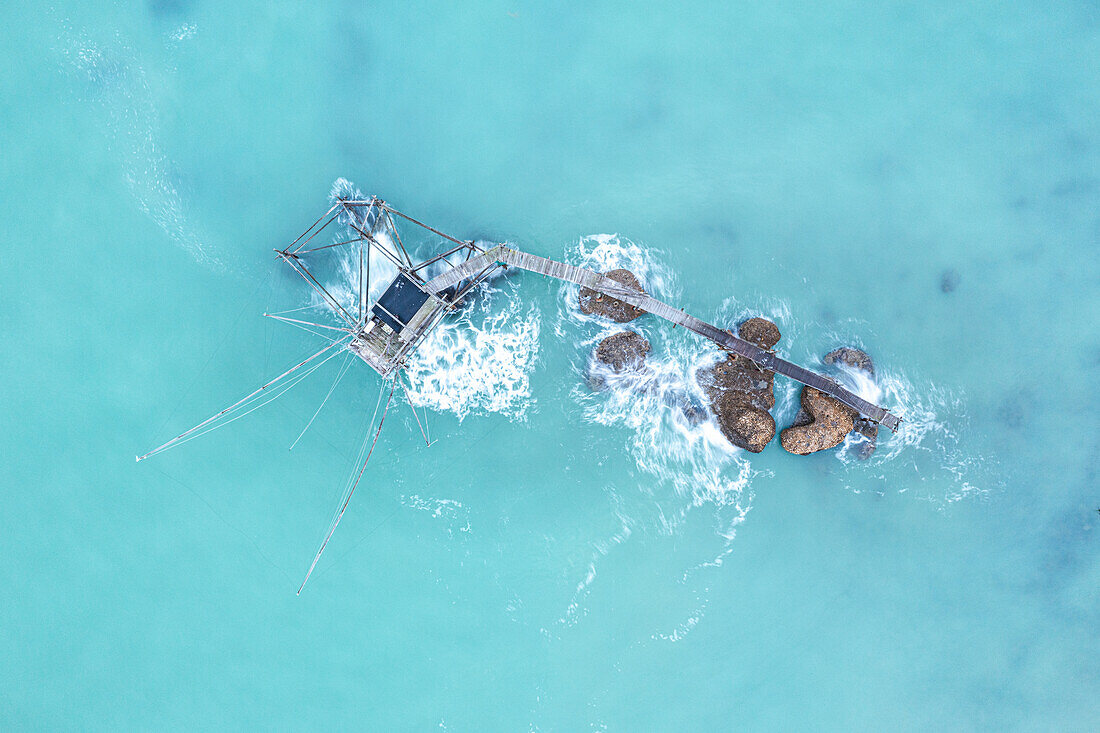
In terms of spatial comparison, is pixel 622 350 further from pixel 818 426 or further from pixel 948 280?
pixel 948 280

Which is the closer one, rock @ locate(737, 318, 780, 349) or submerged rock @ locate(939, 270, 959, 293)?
rock @ locate(737, 318, 780, 349)

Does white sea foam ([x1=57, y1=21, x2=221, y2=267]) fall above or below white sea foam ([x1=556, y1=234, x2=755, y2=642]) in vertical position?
above

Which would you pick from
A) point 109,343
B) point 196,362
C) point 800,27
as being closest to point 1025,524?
point 800,27

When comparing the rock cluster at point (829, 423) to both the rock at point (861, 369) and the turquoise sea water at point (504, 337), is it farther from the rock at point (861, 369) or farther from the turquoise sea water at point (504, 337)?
the turquoise sea water at point (504, 337)

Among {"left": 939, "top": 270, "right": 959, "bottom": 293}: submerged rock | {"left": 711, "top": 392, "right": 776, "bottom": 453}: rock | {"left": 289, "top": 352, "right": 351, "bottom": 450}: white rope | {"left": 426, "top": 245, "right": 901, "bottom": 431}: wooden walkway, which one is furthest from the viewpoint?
{"left": 939, "top": 270, "right": 959, "bottom": 293}: submerged rock

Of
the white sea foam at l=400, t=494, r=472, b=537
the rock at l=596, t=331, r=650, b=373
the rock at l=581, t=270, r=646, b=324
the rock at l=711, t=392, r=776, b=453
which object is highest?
the rock at l=581, t=270, r=646, b=324

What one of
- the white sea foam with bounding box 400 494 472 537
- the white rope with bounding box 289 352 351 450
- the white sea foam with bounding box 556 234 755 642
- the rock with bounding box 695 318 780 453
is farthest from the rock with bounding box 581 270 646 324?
the white rope with bounding box 289 352 351 450

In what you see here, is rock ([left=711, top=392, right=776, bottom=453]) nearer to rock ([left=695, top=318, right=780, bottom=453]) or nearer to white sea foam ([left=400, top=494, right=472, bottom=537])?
rock ([left=695, top=318, right=780, bottom=453])

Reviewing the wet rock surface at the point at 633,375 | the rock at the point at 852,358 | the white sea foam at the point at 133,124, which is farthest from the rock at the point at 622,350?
the white sea foam at the point at 133,124
